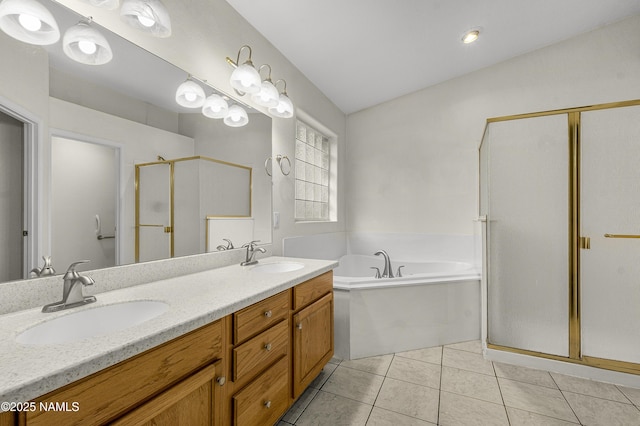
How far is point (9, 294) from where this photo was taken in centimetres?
90

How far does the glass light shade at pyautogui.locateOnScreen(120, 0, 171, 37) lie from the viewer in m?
1.16

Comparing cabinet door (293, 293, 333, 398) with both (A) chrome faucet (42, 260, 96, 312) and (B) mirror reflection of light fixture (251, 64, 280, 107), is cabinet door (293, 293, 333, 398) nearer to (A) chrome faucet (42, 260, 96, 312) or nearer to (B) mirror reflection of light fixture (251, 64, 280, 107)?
(A) chrome faucet (42, 260, 96, 312)

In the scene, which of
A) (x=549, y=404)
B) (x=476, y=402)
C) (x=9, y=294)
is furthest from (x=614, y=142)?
(x=9, y=294)

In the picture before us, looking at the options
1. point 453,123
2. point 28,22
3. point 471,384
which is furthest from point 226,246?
point 453,123

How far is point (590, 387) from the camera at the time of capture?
1.79m

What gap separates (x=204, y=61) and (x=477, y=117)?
278cm

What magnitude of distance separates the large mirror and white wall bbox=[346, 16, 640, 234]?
2291mm

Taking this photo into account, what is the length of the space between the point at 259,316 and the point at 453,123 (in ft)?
9.85

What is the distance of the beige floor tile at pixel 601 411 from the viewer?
150cm

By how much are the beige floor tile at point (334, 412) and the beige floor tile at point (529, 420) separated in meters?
0.75

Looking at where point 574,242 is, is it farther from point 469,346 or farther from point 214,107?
point 214,107

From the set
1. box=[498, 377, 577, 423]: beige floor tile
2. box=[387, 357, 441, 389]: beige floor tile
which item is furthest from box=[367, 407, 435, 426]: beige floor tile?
box=[498, 377, 577, 423]: beige floor tile

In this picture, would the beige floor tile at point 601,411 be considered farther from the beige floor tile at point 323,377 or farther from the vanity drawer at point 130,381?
the vanity drawer at point 130,381

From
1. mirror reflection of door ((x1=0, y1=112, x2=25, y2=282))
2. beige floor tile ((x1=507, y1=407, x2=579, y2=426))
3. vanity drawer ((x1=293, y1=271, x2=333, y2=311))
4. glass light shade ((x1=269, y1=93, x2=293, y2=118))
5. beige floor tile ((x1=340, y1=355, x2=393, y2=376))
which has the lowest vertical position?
beige floor tile ((x1=340, y1=355, x2=393, y2=376))
